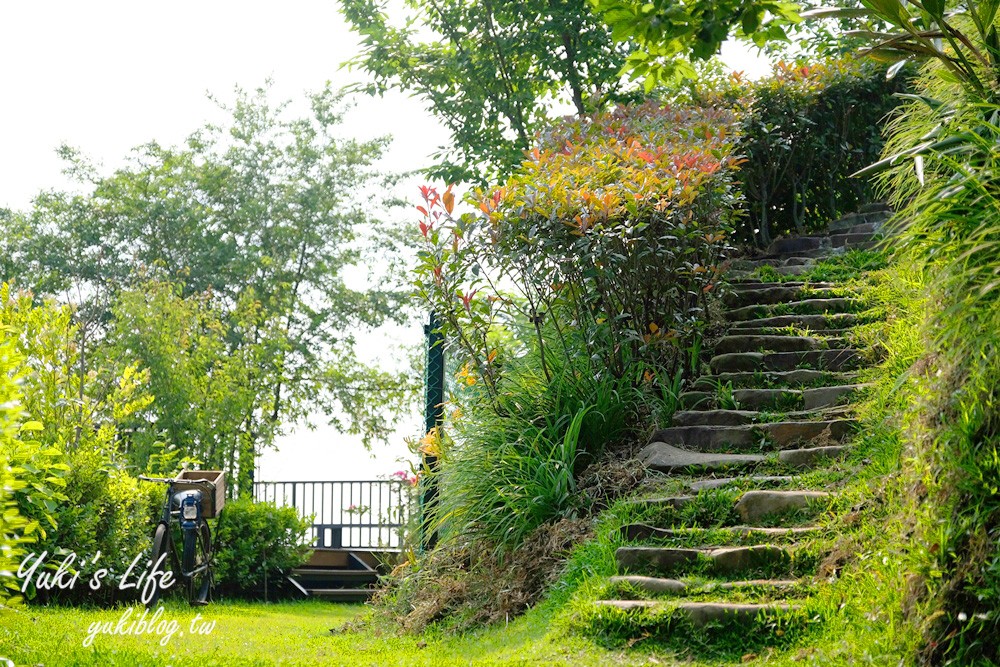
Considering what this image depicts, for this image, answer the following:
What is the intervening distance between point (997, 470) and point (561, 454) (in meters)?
3.16

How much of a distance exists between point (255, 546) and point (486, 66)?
644 cm

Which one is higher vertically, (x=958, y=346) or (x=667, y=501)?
(x=958, y=346)

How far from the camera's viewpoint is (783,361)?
7.51 meters

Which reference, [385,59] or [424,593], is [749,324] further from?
[385,59]

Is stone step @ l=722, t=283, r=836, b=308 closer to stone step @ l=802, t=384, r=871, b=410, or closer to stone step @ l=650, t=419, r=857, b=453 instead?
stone step @ l=802, t=384, r=871, b=410

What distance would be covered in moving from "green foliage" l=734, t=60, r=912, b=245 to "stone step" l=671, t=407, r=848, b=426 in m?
4.89

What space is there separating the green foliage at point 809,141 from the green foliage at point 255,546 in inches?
250

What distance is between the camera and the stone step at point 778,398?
21.6 ft

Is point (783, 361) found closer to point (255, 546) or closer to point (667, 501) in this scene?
point (667, 501)

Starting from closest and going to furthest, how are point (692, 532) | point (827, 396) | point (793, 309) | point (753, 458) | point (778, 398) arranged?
point (692, 532), point (753, 458), point (827, 396), point (778, 398), point (793, 309)

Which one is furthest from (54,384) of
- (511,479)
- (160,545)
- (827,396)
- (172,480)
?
(827,396)

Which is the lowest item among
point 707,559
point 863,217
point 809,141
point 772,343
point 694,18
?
point 707,559

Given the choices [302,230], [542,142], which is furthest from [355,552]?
[302,230]

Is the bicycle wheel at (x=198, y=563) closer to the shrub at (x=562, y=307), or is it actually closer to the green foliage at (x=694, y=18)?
the shrub at (x=562, y=307)
